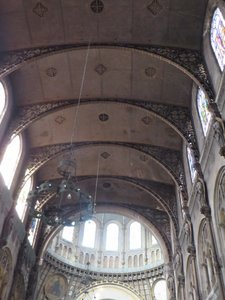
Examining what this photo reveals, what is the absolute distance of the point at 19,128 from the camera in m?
15.9

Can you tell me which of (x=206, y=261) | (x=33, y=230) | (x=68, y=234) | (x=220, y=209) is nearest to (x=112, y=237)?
(x=68, y=234)

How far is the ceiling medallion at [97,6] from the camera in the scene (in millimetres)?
12961

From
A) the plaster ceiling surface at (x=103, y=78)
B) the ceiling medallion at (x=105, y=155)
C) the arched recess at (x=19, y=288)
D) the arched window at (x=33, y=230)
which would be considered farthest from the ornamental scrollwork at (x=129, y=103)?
the arched recess at (x=19, y=288)

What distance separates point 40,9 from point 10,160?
7839 millimetres

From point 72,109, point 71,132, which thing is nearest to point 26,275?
point 71,132

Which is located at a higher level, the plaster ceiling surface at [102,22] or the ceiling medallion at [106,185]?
the ceiling medallion at [106,185]

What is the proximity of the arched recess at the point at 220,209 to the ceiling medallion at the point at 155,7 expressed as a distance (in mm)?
6770

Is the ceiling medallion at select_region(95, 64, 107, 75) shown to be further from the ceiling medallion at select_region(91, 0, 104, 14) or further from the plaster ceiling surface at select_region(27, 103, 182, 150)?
the ceiling medallion at select_region(91, 0, 104, 14)

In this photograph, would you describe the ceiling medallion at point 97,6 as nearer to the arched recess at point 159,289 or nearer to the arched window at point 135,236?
the arched recess at point 159,289

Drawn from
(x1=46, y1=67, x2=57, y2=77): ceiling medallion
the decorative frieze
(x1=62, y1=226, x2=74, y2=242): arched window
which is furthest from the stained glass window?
(x1=62, y1=226, x2=74, y2=242): arched window

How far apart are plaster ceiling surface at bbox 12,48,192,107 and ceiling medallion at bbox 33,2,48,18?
205 centimetres

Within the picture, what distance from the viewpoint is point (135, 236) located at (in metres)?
34.2

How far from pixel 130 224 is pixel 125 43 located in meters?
24.4

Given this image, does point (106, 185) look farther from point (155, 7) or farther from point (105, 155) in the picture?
point (155, 7)
